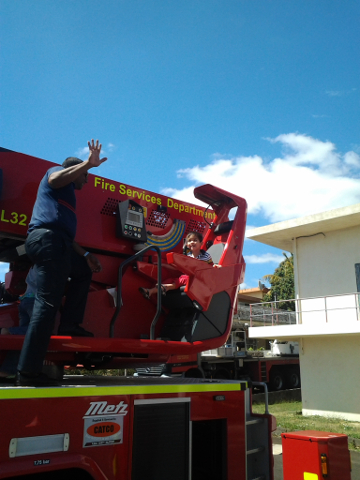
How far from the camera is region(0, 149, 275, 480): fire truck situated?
287cm

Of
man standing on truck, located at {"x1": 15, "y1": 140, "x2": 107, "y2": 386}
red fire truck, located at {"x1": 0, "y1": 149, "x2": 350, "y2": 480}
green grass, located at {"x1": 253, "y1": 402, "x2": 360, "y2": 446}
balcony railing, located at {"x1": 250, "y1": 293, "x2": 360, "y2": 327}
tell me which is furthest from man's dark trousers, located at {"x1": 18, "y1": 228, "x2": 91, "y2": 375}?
balcony railing, located at {"x1": 250, "y1": 293, "x2": 360, "y2": 327}

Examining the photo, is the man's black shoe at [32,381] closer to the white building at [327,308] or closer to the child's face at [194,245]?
the child's face at [194,245]

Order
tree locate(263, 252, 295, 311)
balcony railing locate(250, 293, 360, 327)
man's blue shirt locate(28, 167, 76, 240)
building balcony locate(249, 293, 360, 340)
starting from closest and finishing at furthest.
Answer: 1. man's blue shirt locate(28, 167, 76, 240)
2. building balcony locate(249, 293, 360, 340)
3. balcony railing locate(250, 293, 360, 327)
4. tree locate(263, 252, 295, 311)

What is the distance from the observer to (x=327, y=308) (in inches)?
612

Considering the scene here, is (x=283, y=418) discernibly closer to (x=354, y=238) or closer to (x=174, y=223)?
(x=354, y=238)

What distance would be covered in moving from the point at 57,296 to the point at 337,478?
3.90m

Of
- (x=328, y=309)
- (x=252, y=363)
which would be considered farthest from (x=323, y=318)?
(x=252, y=363)

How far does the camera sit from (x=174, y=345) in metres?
4.22

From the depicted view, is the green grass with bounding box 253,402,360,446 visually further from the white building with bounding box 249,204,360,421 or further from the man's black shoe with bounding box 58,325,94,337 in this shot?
the man's black shoe with bounding box 58,325,94,337

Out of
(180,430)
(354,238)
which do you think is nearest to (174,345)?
(180,430)

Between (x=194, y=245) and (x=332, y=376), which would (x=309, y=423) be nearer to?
(x=332, y=376)

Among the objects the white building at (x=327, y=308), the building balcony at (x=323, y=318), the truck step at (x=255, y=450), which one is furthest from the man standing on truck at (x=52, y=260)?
the white building at (x=327, y=308)

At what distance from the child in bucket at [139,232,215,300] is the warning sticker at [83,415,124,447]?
5.18ft

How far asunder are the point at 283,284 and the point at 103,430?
39.5m
